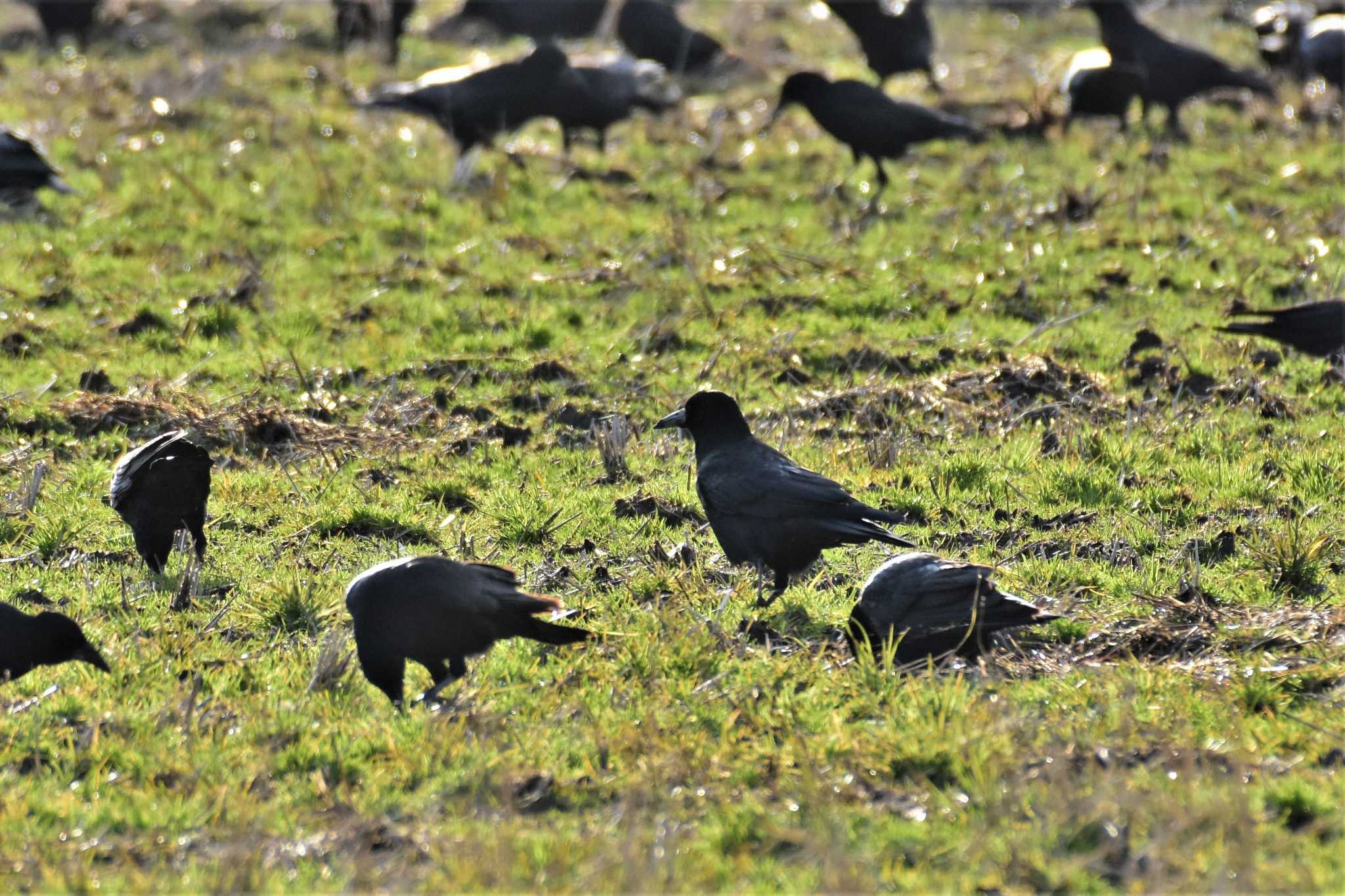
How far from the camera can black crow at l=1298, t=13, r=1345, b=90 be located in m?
15.2

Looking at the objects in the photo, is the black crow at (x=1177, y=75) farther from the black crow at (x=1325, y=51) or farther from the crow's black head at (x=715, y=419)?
the crow's black head at (x=715, y=419)

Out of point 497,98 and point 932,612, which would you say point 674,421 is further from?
point 497,98

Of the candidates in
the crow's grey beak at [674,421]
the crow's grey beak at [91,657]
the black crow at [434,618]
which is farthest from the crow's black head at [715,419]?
the crow's grey beak at [91,657]

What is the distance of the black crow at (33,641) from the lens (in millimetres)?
5297

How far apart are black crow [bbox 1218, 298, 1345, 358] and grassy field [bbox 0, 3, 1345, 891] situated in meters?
0.26

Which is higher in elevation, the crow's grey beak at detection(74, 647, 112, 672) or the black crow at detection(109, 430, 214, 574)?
the crow's grey beak at detection(74, 647, 112, 672)

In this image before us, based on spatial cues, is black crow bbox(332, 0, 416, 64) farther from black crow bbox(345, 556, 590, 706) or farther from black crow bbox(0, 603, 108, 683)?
black crow bbox(0, 603, 108, 683)

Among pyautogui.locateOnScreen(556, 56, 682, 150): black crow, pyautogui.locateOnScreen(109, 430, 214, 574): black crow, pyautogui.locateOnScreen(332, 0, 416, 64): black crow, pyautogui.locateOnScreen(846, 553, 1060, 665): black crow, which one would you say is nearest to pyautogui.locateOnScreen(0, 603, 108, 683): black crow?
pyautogui.locateOnScreen(109, 430, 214, 574): black crow

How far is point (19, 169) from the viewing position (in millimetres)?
11898

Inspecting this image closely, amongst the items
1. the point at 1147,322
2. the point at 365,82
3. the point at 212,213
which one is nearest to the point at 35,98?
the point at 365,82

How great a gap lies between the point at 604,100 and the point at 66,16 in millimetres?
7653

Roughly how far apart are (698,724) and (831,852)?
128 cm

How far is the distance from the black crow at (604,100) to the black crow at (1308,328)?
22.6 ft

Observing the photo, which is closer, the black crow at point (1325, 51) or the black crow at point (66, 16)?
the black crow at point (1325, 51)
